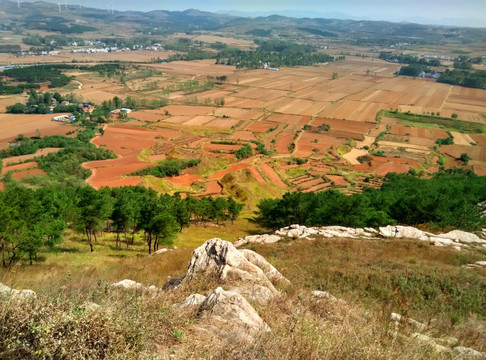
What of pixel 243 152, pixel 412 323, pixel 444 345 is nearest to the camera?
pixel 444 345

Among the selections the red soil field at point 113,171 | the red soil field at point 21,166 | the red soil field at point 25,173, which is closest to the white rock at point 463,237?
the red soil field at point 113,171

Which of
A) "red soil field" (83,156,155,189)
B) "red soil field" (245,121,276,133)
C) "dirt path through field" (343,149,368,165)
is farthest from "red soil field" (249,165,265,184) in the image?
"red soil field" (245,121,276,133)

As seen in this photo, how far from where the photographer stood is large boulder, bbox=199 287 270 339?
805 centimetres

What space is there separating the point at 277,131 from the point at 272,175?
31732 mm

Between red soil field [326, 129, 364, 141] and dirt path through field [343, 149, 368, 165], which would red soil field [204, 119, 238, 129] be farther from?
dirt path through field [343, 149, 368, 165]

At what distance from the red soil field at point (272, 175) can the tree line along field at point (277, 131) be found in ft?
0.67

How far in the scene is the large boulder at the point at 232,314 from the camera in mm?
8055

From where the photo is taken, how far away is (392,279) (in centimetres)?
1426

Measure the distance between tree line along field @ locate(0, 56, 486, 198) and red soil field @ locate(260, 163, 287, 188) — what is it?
20cm

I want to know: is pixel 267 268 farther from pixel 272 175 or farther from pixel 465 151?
pixel 465 151

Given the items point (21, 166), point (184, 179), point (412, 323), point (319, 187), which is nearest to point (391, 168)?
point (319, 187)

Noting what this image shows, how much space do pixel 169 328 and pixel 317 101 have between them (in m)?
130

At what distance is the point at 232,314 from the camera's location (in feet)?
28.3

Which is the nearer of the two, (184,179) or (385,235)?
(385,235)
